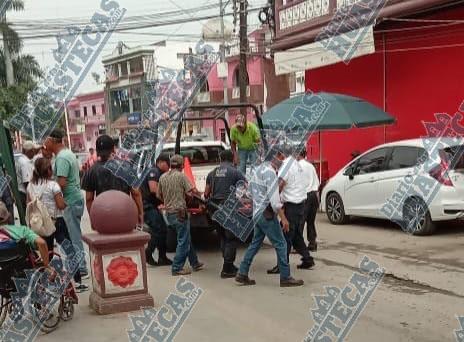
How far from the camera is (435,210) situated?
9766 mm

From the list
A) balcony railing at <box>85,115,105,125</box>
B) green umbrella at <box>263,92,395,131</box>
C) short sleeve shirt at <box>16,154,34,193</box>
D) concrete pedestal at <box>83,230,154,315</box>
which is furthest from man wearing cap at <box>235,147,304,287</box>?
balcony railing at <box>85,115,105,125</box>

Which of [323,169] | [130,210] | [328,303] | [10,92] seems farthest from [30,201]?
[10,92]

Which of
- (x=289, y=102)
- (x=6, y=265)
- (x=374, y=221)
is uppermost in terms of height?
(x=289, y=102)

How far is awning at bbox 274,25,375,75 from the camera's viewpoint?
1389 cm

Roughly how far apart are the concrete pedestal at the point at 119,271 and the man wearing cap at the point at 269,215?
4.90ft

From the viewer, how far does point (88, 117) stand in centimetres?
7044

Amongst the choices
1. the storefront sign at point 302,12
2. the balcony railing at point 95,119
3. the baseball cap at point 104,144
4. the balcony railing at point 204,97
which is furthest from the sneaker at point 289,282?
the balcony railing at point 95,119

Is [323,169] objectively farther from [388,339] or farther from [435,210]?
[388,339]

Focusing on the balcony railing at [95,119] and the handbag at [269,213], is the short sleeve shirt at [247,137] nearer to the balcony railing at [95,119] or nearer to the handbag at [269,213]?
the handbag at [269,213]

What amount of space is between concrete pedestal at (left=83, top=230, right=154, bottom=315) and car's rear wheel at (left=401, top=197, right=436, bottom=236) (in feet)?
17.9

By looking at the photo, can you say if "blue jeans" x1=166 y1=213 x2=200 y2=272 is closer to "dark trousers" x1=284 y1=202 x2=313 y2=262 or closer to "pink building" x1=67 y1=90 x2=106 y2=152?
"dark trousers" x1=284 y1=202 x2=313 y2=262

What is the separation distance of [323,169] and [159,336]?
9754mm

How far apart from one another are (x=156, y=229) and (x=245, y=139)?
3.01 meters

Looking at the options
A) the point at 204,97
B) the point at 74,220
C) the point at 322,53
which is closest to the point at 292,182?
the point at 74,220
